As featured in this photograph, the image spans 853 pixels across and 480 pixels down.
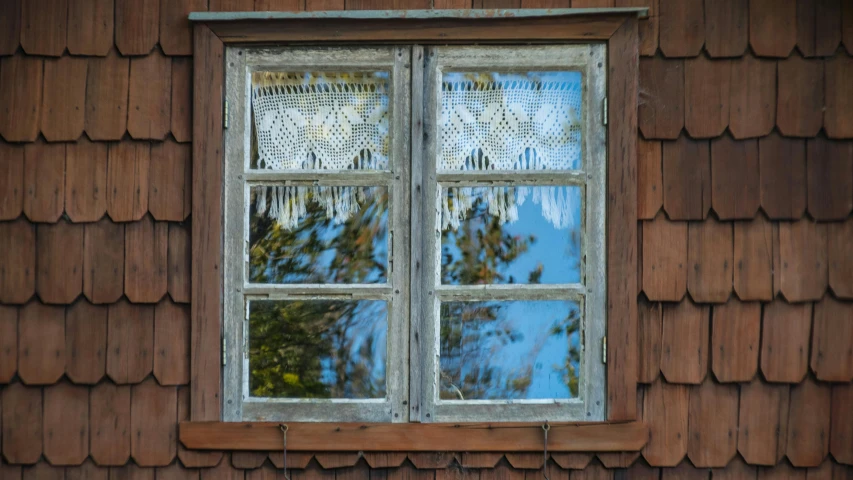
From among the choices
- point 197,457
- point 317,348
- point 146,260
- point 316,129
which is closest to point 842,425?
point 317,348

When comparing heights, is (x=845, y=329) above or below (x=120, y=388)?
above

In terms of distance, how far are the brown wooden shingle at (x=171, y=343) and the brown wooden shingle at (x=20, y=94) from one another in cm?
79

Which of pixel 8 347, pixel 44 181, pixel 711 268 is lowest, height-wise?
pixel 8 347

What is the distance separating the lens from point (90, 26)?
9.11ft

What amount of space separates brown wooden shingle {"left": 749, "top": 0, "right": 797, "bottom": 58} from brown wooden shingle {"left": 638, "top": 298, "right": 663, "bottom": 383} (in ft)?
3.11

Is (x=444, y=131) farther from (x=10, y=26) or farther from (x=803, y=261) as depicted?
(x=10, y=26)

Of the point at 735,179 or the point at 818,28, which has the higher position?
the point at 818,28

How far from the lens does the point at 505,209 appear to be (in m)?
2.76

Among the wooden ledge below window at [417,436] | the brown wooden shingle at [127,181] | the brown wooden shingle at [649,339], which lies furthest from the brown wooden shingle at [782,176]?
the brown wooden shingle at [127,181]

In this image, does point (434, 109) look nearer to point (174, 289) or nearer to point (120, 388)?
point (174, 289)

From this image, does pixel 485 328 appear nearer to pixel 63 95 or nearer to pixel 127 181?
pixel 127 181

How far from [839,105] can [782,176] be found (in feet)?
1.02

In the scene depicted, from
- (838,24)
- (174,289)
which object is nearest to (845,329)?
(838,24)

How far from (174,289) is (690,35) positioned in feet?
6.49
